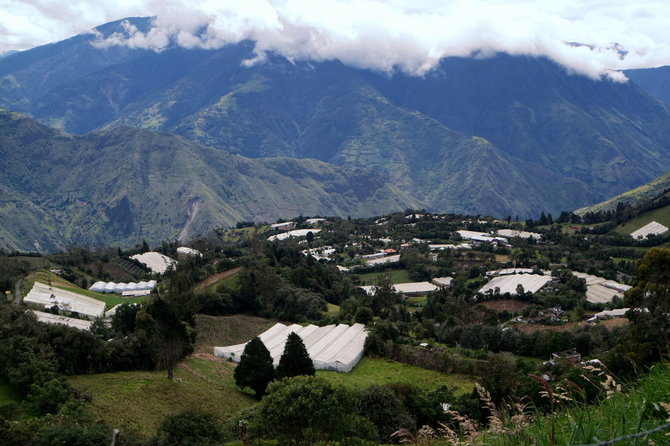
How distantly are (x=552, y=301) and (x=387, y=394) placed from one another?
4957 centimetres

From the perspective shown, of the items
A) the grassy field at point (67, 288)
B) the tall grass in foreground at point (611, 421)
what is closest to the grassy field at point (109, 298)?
the grassy field at point (67, 288)

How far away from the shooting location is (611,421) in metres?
5.89

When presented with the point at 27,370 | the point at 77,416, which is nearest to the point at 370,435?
the point at 77,416

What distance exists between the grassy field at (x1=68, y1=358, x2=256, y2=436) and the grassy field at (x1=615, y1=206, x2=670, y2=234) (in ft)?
386

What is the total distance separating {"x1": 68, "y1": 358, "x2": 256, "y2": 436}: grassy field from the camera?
30.2 metres

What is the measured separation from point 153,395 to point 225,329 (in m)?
24.9

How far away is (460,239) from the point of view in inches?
5408

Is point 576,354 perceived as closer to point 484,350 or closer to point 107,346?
point 484,350

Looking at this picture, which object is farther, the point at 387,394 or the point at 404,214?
the point at 404,214

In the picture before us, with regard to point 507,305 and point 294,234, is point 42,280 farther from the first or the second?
point 294,234

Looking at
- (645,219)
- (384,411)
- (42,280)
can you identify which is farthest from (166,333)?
(645,219)

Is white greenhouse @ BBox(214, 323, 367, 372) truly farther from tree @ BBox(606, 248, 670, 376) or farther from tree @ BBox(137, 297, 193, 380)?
tree @ BBox(606, 248, 670, 376)

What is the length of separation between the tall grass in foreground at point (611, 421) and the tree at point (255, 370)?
3407 centimetres

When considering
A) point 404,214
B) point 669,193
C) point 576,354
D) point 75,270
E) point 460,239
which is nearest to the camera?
point 576,354
